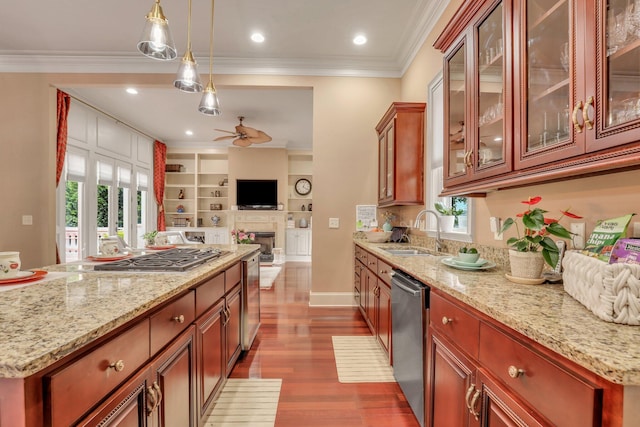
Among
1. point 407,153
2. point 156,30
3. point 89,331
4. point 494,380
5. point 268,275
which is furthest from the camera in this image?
point 268,275

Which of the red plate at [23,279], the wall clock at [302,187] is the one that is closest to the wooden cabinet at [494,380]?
the red plate at [23,279]

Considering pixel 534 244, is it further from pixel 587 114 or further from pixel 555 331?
pixel 555 331

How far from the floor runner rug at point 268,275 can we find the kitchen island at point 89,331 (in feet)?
11.2

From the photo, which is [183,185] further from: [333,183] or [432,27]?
[432,27]

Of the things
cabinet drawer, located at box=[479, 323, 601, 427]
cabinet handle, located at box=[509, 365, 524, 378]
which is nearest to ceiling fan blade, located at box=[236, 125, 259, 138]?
cabinet drawer, located at box=[479, 323, 601, 427]

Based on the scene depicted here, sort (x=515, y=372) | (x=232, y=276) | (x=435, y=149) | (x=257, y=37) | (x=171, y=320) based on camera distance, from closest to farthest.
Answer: (x=515, y=372) → (x=171, y=320) → (x=232, y=276) → (x=435, y=149) → (x=257, y=37)

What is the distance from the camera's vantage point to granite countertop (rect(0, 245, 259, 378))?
593 mm

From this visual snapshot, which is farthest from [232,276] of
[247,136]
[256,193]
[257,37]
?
[256,193]

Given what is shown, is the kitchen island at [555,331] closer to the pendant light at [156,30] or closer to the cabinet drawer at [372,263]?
the cabinet drawer at [372,263]

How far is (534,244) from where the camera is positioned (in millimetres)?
1239

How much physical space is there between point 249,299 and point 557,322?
2122mm

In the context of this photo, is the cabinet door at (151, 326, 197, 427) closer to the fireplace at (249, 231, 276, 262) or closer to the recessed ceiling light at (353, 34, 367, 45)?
the recessed ceiling light at (353, 34, 367, 45)

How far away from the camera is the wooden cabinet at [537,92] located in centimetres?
88

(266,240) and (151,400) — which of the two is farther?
(266,240)
